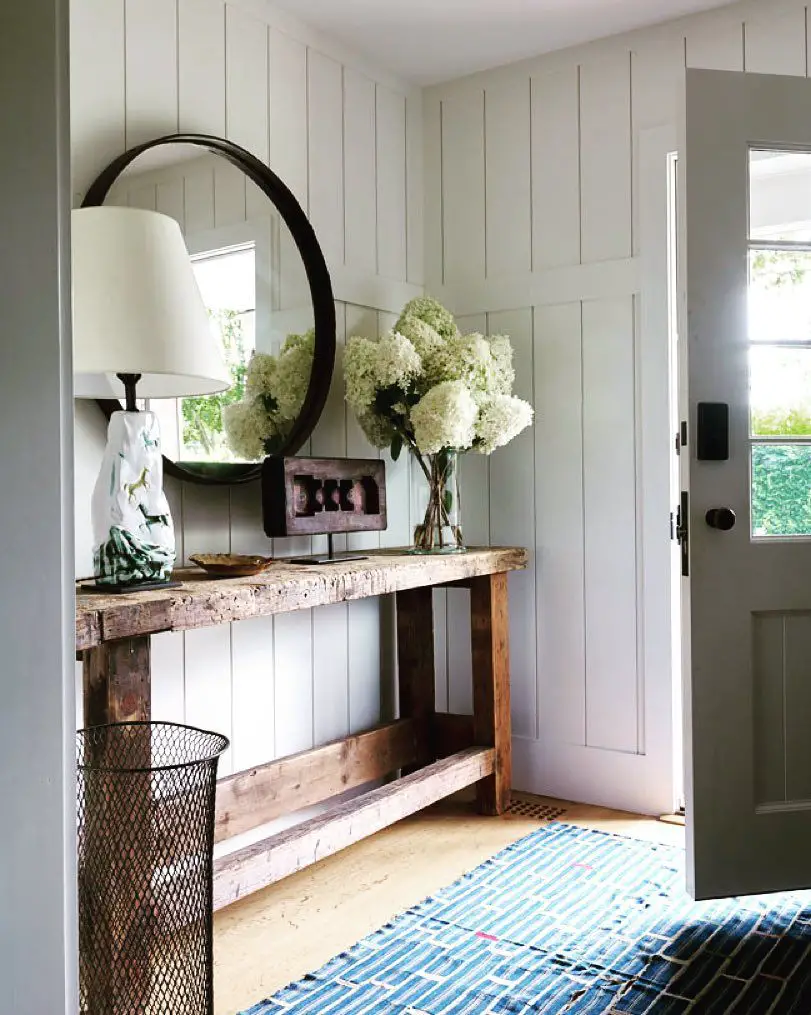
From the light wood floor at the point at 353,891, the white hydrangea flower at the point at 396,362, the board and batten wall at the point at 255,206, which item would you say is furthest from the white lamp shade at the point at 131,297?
the light wood floor at the point at 353,891

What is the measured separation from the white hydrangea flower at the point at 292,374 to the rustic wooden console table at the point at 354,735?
1.54 feet

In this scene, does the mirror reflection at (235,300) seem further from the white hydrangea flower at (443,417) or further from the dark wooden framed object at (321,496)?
the white hydrangea flower at (443,417)

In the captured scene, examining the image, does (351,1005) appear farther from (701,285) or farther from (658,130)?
(658,130)

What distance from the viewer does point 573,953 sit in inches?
77.4

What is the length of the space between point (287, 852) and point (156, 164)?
1628mm

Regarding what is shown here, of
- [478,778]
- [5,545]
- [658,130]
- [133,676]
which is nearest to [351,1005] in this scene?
[133,676]

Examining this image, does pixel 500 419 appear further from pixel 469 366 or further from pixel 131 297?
pixel 131 297

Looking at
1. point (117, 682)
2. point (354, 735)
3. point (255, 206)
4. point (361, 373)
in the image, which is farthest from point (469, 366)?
point (117, 682)

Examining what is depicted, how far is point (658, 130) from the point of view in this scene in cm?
280

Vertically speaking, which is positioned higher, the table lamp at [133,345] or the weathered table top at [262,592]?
the table lamp at [133,345]

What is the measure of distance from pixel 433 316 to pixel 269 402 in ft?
2.05

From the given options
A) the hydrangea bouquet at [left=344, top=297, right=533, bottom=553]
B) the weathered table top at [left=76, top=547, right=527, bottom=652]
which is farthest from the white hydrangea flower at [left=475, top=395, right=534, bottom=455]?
the weathered table top at [left=76, top=547, right=527, bottom=652]

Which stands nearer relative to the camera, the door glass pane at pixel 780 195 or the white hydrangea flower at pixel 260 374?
the door glass pane at pixel 780 195

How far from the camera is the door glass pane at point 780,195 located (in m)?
2.12
